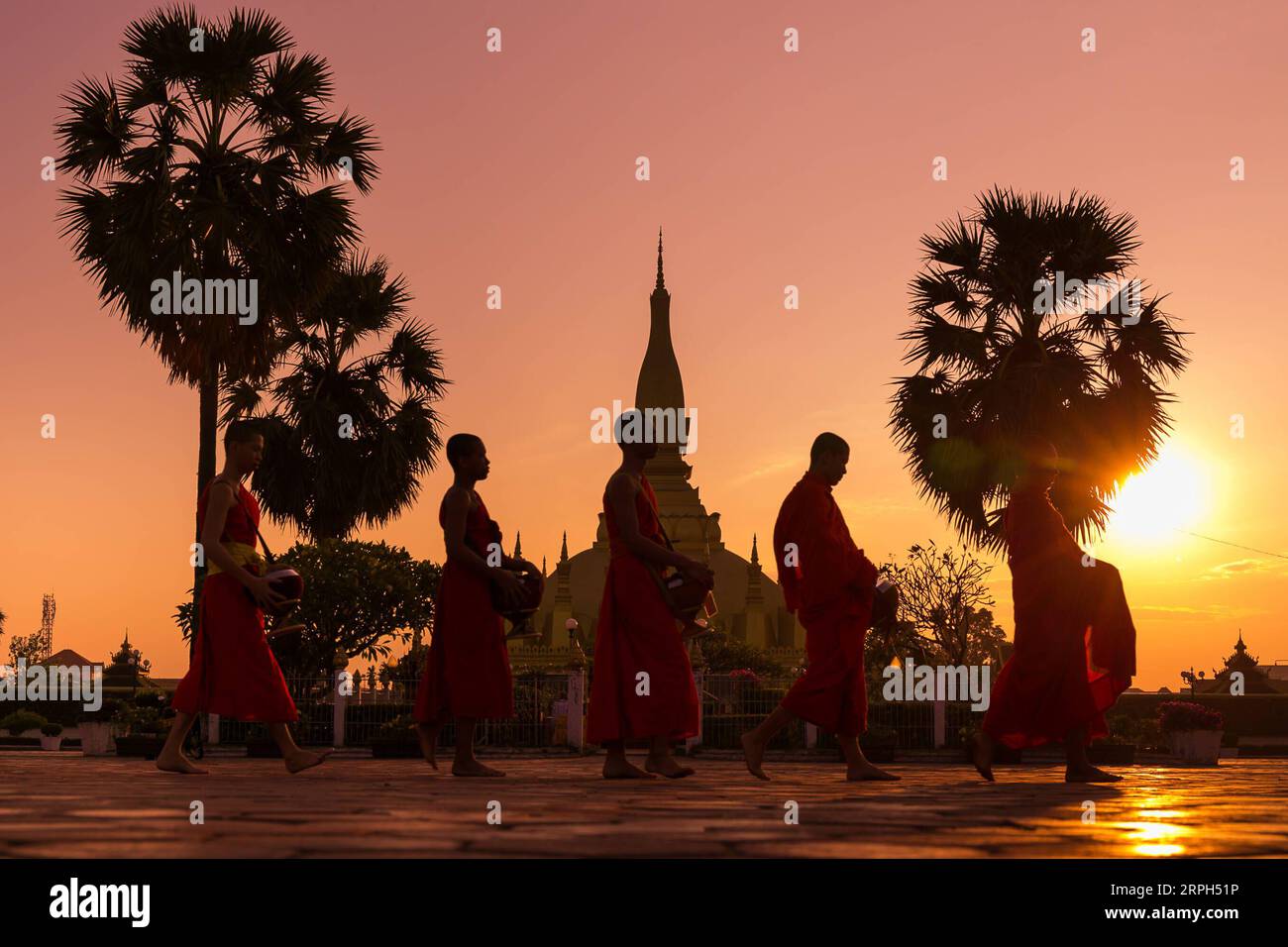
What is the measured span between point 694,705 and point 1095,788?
76.5 inches

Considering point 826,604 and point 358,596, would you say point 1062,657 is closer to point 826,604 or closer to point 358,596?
point 826,604

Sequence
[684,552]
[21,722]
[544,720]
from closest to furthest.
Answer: [544,720]
[21,722]
[684,552]

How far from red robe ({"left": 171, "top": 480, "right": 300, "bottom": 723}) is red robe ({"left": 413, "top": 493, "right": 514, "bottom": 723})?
779mm

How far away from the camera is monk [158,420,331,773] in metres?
7.47

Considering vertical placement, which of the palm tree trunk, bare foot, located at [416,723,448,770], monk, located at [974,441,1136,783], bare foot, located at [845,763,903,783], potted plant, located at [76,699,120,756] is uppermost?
the palm tree trunk

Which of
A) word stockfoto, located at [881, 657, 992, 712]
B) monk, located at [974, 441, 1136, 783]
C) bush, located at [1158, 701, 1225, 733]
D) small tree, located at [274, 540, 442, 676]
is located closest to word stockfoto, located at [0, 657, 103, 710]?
small tree, located at [274, 540, 442, 676]

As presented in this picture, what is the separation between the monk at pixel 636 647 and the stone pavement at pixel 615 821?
2.52ft

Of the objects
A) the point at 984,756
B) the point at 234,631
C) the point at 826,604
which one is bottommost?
the point at 984,756

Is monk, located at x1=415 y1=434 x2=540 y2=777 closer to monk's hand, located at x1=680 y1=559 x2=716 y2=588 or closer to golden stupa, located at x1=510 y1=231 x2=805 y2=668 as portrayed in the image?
monk's hand, located at x1=680 y1=559 x2=716 y2=588

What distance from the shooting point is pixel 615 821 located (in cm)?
438

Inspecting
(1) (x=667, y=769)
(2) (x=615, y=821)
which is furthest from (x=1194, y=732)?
(2) (x=615, y=821)

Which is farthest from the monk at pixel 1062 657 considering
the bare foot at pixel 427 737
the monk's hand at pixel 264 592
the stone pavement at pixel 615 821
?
the monk's hand at pixel 264 592

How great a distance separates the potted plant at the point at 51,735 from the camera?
922 inches

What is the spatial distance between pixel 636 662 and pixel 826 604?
1031 mm
